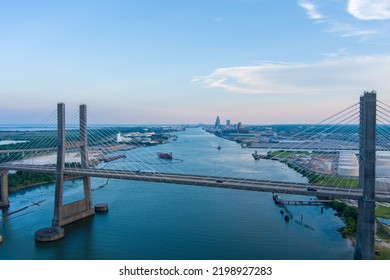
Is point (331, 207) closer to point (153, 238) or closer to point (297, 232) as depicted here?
point (297, 232)

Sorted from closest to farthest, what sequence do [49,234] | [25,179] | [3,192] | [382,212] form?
1. [49,234]
2. [382,212]
3. [3,192]
4. [25,179]

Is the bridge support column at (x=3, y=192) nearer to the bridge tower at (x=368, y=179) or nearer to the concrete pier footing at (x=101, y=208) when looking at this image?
the concrete pier footing at (x=101, y=208)

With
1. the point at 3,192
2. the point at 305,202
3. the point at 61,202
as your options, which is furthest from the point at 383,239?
the point at 3,192

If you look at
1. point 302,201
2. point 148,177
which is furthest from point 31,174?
point 302,201

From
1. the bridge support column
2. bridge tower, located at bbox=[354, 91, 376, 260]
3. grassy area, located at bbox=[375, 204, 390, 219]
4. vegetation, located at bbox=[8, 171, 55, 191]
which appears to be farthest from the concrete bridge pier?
grassy area, located at bbox=[375, 204, 390, 219]

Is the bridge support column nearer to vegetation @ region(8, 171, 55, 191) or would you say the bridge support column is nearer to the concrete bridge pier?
vegetation @ region(8, 171, 55, 191)

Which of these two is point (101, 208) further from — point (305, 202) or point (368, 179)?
point (368, 179)
